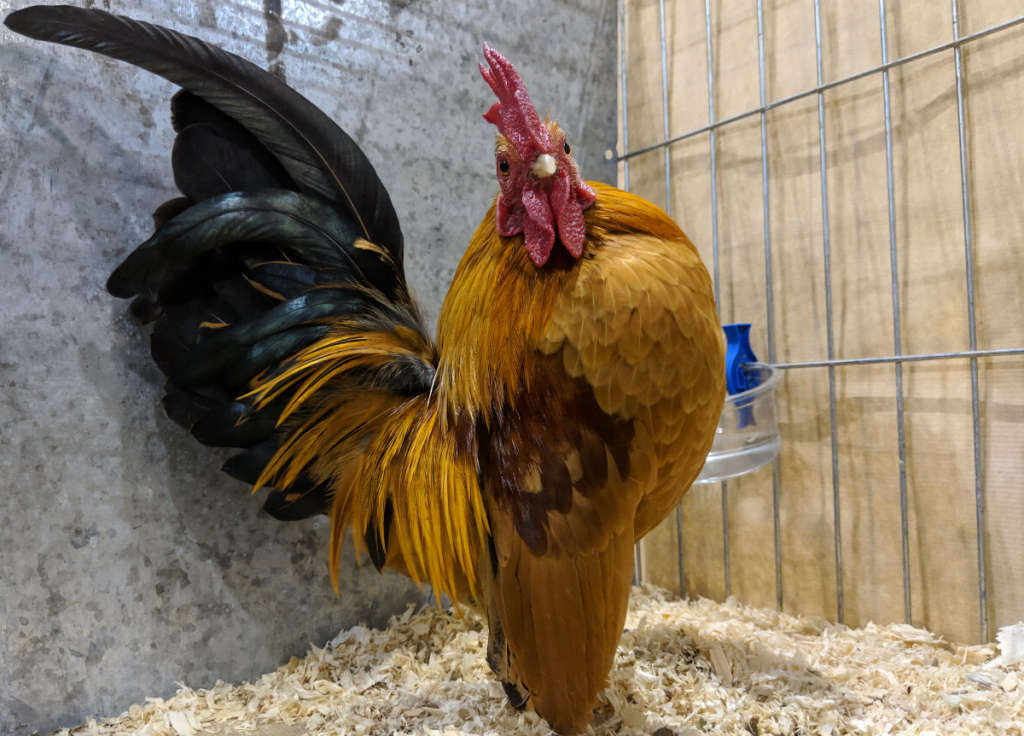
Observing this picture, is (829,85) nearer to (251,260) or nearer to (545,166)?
(545,166)

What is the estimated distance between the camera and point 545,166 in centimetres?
134

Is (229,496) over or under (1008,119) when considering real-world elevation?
under

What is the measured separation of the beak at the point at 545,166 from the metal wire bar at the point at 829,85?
1253mm

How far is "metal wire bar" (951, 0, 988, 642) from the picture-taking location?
1.86 m

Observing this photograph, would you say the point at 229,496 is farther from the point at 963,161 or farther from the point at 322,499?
the point at 963,161

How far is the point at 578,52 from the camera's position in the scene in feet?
8.68

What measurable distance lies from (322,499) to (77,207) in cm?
93

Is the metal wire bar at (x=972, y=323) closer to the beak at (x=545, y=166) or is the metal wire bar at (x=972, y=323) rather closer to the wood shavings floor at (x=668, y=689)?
the wood shavings floor at (x=668, y=689)

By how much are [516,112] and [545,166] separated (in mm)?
160

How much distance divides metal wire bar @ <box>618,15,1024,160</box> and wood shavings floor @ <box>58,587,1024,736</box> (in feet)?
5.34

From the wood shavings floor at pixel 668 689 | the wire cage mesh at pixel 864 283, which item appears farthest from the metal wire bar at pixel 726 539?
the wood shavings floor at pixel 668 689

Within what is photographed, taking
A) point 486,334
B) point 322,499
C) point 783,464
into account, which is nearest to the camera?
point 486,334

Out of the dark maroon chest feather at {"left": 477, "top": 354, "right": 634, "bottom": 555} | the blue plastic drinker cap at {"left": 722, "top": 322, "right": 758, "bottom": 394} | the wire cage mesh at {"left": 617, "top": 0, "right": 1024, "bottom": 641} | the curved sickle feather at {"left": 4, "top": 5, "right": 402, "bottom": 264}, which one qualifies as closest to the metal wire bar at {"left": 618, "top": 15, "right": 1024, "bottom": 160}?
the wire cage mesh at {"left": 617, "top": 0, "right": 1024, "bottom": 641}

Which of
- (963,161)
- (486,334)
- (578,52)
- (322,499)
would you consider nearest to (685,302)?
(486,334)
